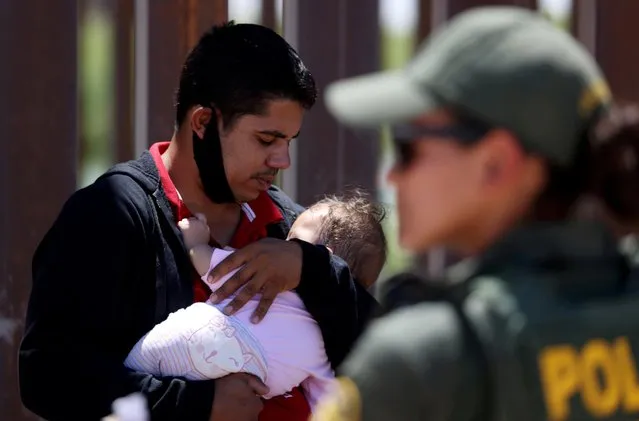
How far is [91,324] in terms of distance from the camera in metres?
2.97

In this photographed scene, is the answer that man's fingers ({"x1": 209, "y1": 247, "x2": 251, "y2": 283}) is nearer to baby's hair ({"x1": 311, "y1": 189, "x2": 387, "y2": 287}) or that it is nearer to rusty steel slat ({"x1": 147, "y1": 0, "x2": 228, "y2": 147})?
baby's hair ({"x1": 311, "y1": 189, "x2": 387, "y2": 287})

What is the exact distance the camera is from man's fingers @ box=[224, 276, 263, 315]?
305 centimetres

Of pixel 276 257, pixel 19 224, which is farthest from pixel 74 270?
pixel 19 224

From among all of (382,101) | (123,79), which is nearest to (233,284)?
(382,101)

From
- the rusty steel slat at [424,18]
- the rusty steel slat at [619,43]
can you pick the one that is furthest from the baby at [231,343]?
the rusty steel slat at [619,43]

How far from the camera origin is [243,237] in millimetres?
3326

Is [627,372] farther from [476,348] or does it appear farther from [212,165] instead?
[212,165]

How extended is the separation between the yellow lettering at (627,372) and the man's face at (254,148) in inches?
66.6

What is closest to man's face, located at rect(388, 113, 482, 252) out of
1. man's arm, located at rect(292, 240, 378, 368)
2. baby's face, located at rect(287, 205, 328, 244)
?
man's arm, located at rect(292, 240, 378, 368)

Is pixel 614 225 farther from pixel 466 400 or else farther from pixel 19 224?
pixel 19 224

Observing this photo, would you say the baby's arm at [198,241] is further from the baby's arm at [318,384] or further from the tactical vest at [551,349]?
the tactical vest at [551,349]

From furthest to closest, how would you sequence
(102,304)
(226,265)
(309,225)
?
(309,225), (226,265), (102,304)

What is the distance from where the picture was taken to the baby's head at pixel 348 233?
345cm

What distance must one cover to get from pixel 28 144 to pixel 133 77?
43 centimetres
